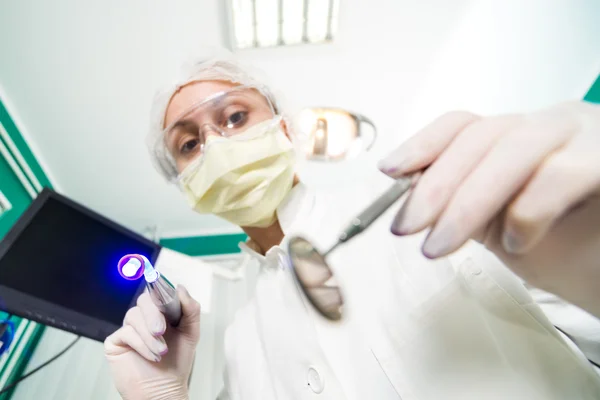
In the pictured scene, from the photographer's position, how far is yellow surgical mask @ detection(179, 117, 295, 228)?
0.82 meters

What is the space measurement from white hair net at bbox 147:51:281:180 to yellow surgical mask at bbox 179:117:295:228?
182 mm

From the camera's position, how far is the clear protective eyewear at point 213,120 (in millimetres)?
907

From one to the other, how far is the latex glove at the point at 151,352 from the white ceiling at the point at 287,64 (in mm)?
858

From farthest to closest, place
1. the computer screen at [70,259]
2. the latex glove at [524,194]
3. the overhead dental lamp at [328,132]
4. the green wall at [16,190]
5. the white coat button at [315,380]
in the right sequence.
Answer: the overhead dental lamp at [328,132] → the green wall at [16,190] → the computer screen at [70,259] → the white coat button at [315,380] → the latex glove at [524,194]

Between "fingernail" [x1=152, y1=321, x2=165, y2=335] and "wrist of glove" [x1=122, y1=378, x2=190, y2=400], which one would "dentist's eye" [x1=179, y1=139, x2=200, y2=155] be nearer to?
"fingernail" [x1=152, y1=321, x2=165, y2=335]

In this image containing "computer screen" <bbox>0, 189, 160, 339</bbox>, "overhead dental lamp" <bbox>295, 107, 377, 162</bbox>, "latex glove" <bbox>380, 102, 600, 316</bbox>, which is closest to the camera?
"latex glove" <bbox>380, 102, 600, 316</bbox>

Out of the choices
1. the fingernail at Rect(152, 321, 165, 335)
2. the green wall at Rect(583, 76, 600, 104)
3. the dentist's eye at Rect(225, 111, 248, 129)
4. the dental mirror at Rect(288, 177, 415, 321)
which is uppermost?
the green wall at Rect(583, 76, 600, 104)

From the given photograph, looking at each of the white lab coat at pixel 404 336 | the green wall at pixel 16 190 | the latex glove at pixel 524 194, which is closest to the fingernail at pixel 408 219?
the latex glove at pixel 524 194

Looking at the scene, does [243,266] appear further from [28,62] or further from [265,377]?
[28,62]

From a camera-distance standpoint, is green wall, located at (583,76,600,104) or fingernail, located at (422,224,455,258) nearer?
fingernail, located at (422,224,455,258)

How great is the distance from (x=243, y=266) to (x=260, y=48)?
1.05 metres

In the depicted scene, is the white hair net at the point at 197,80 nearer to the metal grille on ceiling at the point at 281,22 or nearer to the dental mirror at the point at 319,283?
the metal grille on ceiling at the point at 281,22

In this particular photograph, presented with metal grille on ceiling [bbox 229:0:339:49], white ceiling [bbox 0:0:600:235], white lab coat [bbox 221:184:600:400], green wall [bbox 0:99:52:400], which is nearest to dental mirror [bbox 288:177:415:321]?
white lab coat [bbox 221:184:600:400]

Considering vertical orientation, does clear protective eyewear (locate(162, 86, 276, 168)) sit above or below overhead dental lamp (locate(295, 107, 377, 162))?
above
